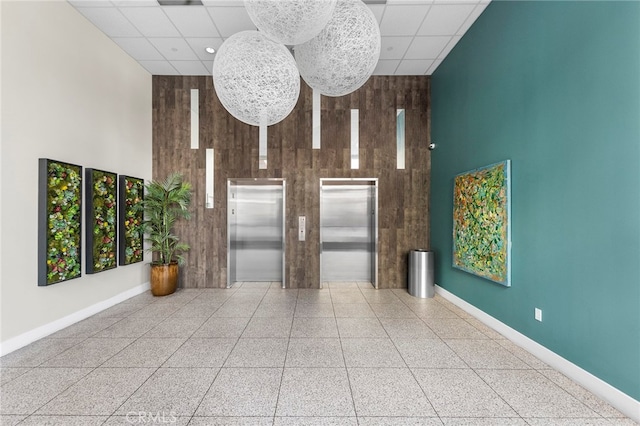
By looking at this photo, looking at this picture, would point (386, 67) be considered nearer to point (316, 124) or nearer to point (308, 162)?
point (316, 124)

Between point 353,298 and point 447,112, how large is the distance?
157 inches

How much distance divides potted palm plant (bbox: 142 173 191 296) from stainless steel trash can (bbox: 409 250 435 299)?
4624mm

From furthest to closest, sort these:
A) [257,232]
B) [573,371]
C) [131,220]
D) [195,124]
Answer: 1. [257,232]
2. [195,124]
3. [131,220]
4. [573,371]

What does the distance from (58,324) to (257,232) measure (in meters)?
3.51

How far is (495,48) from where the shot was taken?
3855mm

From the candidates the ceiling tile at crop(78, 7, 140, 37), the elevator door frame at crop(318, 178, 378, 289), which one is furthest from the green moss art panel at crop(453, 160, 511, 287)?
the ceiling tile at crop(78, 7, 140, 37)

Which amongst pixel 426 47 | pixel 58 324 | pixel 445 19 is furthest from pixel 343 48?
pixel 58 324

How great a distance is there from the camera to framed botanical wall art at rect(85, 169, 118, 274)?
13.9 ft

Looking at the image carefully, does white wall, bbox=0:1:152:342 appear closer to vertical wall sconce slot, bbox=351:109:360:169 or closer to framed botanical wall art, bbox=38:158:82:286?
framed botanical wall art, bbox=38:158:82:286

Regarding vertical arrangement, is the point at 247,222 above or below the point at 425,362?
above

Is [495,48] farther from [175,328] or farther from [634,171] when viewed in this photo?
[175,328]

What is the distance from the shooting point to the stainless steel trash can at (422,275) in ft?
17.9

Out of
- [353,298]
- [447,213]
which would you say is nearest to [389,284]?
[353,298]

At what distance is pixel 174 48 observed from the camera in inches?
199
